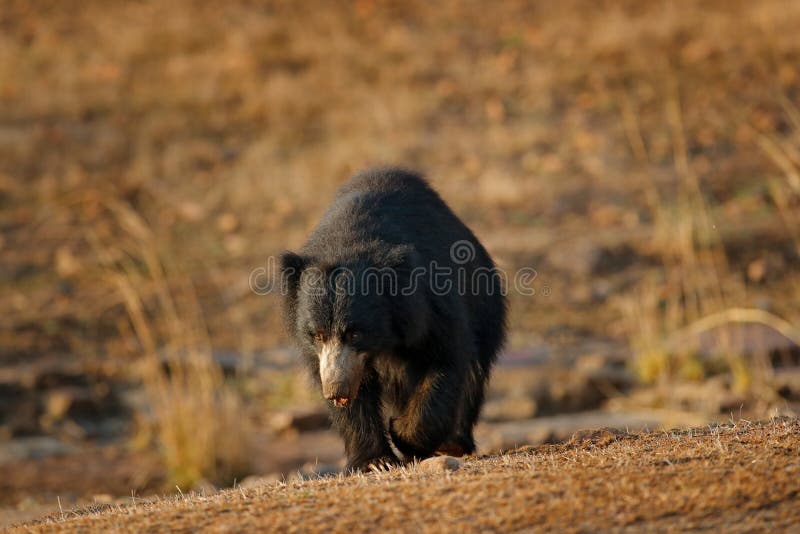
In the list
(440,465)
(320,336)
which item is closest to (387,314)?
(320,336)

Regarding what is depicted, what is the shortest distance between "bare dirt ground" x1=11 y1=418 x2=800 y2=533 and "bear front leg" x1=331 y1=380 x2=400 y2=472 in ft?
2.93

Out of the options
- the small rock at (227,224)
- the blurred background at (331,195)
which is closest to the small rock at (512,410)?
the blurred background at (331,195)

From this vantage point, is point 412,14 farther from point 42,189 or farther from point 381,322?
point 381,322

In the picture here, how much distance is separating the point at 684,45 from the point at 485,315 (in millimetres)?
13187

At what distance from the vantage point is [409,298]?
4.67 meters

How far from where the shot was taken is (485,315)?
Answer: 5.81 meters

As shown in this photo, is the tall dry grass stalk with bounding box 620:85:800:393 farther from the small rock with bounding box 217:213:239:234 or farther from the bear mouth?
the small rock with bounding box 217:213:239:234

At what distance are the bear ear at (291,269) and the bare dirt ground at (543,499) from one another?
100 centimetres

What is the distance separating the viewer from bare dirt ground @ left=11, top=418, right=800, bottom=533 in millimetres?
3131

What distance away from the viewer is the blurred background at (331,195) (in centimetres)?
856

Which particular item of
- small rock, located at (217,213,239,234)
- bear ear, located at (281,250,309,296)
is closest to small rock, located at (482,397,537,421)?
bear ear, located at (281,250,309,296)

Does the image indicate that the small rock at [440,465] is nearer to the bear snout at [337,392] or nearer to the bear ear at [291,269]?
the bear snout at [337,392]

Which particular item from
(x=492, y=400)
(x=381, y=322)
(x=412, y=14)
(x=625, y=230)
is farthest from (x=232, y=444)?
(x=412, y=14)

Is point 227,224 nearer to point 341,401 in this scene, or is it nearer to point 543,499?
point 341,401
